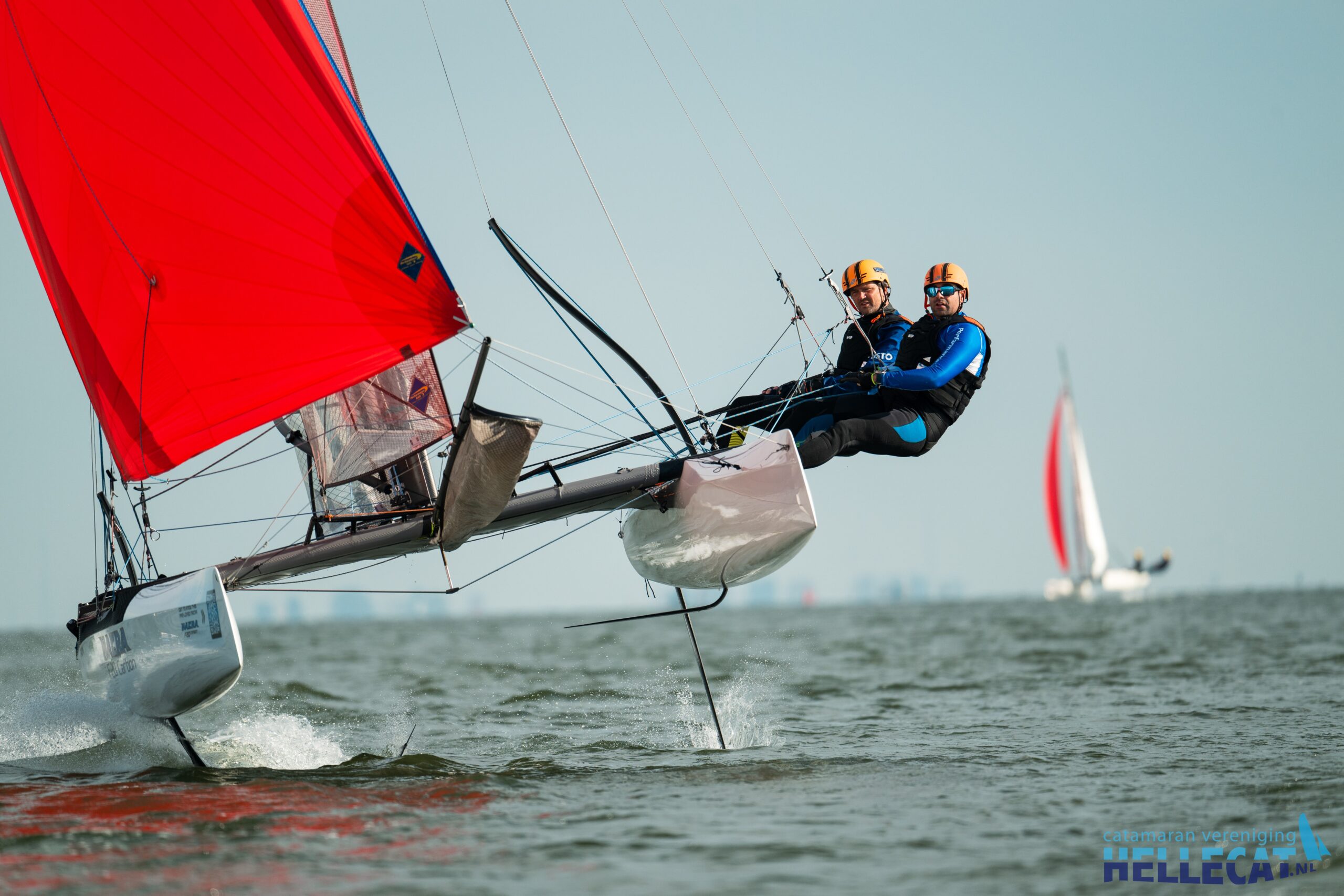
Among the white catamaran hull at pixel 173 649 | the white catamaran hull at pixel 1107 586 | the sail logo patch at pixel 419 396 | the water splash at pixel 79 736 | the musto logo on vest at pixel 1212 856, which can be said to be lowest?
the white catamaran hull at pixel 1107 586

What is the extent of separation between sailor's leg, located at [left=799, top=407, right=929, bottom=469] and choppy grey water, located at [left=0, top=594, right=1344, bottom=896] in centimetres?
156

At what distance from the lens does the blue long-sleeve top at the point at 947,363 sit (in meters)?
6.18

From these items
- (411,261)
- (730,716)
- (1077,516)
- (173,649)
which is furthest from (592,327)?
(1077,516)

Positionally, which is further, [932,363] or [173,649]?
[932,363]

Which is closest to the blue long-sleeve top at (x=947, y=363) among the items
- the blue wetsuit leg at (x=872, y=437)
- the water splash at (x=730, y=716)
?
the blue wetsuit leg at (x=872, y=437)

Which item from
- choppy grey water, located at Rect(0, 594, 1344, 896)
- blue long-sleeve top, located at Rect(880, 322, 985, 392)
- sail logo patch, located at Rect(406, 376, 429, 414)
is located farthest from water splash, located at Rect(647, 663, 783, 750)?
sail logo patch, located at Rect(406, 376, 429, 414)

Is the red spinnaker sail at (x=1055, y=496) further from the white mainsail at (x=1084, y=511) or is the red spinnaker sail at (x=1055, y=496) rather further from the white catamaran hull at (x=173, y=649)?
the white catamaran hull at (x=173, y=649)

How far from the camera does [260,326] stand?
18.6 ft

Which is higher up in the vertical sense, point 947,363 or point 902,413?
point 947,363

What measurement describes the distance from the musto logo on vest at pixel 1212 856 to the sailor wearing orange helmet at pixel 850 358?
9.01 ft

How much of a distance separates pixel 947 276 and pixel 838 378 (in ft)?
2.86

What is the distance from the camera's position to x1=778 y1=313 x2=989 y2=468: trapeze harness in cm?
616

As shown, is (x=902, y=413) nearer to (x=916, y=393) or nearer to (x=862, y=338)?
(x=916, y=393)

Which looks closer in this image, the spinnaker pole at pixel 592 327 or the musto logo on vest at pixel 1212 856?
the musto logo on vest at pixel 1212 856
